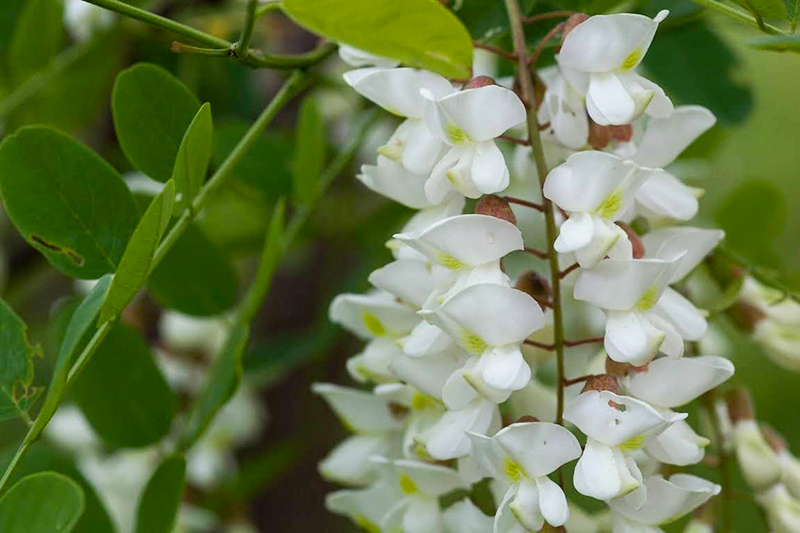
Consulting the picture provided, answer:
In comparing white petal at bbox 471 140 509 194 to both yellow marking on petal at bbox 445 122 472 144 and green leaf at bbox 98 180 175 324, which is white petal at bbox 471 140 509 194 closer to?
yellow marking on petal at bbox 445 122 472 144

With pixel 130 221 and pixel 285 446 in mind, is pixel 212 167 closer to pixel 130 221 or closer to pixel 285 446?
pixel 130 221

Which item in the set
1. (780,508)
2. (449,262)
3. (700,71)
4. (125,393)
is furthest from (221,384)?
(700,71)

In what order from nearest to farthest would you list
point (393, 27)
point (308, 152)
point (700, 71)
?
point (393, 27), point (308, 152), point (700, 71)

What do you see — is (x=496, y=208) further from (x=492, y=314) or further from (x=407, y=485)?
(x=407, y=485)

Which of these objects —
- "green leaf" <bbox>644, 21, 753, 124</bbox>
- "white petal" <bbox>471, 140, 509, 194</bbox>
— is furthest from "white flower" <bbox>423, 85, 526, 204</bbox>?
"green leaf" <bbox>644, 21, 753, 124</bbox>

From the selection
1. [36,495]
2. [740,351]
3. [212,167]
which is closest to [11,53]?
[212,167]
